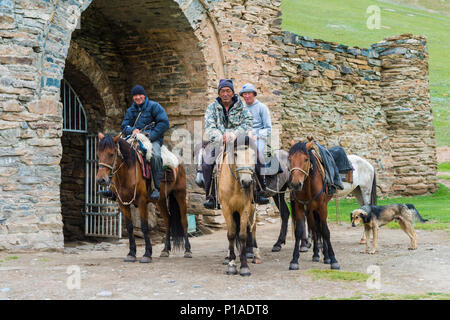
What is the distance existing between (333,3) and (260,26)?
40.8 m

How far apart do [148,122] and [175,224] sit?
1627 mm

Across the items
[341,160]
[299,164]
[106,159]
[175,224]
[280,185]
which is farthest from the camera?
[341,160]

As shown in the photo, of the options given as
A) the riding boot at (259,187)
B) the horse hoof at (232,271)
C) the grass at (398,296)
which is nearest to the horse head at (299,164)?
the riding boot at (259,187)

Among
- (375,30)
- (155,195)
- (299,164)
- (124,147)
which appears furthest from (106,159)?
(375,30)

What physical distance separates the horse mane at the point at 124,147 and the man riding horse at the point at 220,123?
3.48ft

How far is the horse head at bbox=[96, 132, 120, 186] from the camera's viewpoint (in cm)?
705

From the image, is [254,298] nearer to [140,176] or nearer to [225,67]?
[140,176]

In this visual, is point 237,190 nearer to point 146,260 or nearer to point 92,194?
point 146,260

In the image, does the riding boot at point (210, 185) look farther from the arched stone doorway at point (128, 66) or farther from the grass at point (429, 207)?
the grass at point (429, 207)

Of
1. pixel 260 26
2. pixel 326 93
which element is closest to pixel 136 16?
pixel 260 26

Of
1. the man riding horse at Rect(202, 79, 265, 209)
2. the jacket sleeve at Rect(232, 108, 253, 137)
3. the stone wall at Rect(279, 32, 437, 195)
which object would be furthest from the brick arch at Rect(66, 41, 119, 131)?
the jacket sleeve at Rect(232, 108, 253, 137)

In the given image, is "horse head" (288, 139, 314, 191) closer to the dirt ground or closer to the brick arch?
the dirt ground

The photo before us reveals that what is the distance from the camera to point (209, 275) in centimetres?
662

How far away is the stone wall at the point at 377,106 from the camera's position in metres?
14.6
